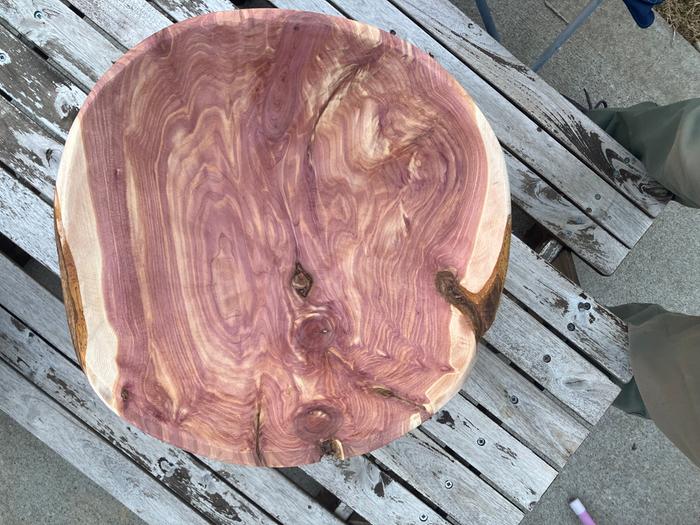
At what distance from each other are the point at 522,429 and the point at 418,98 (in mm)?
790

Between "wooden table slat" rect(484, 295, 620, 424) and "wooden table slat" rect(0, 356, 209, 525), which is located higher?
"wooden table slat" rect(484, 295, 620, 424)

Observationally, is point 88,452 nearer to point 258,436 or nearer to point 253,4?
point 258,436

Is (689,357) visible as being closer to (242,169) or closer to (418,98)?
(418,98)

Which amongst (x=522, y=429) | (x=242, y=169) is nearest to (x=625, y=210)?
(x=522, y=429)

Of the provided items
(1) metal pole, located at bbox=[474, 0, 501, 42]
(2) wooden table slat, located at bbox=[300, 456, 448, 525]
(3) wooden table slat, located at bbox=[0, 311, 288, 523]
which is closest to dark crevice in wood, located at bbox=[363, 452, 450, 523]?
(2) wooden table slat, located at bbox=[300, 456, 448, 525]

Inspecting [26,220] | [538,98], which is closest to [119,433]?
[26,220]

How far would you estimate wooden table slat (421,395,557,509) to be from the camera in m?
1.24

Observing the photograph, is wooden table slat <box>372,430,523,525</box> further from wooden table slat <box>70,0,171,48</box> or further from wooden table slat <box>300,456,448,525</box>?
wooden table slat <box>70,0,171,48</box>

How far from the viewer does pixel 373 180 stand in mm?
865

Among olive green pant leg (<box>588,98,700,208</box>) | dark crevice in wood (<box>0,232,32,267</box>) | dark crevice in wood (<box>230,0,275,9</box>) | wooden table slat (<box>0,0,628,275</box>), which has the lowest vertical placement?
dark crevice in wood (<box>0,232,32,267</box>)

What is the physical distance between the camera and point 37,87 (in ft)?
3.65

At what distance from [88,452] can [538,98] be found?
119 cm

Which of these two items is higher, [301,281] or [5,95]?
[301,281]

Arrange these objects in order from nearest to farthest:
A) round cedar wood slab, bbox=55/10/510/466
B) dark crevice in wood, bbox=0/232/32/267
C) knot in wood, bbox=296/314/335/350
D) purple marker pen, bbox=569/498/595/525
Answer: round cedar wood slab, bbox=55/10/510/466, knot in wood, bbox=296/314/335/350, dark crevice in wood, bbox=0/232/32/267, purple marker pen, bbox=569/498/595/525
